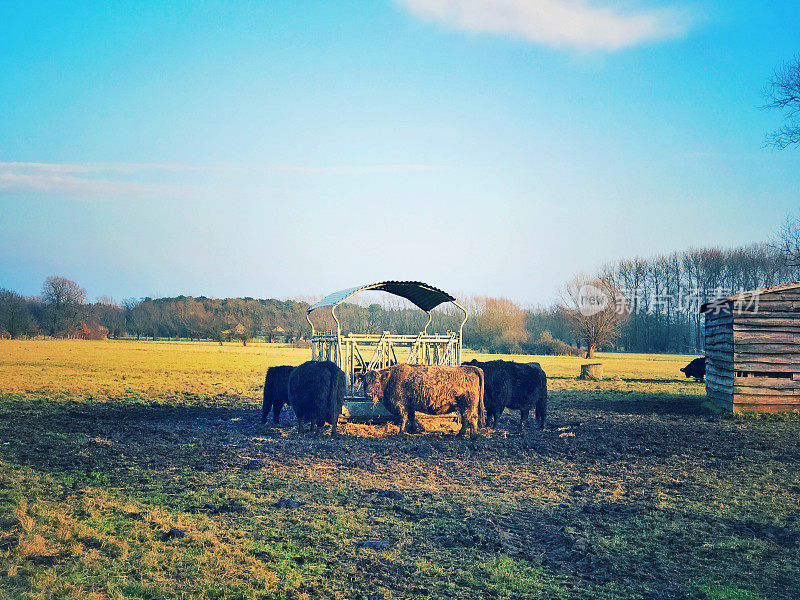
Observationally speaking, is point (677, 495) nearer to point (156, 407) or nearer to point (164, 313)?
point (156, 407)

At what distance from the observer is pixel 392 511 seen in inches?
299

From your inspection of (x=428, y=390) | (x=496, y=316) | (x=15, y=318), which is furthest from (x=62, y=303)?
(x=428, y=390)

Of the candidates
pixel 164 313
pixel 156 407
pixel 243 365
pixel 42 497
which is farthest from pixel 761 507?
pixel 164 313

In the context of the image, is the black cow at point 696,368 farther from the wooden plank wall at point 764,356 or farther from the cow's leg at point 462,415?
the cow's leg at point 462,415

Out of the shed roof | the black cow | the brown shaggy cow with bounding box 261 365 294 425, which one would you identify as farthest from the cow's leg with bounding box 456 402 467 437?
the black cow

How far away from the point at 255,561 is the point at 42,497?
12.7 ft

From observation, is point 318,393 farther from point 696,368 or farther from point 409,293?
point 696,368

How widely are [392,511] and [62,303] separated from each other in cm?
7275

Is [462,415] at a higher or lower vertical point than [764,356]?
lower

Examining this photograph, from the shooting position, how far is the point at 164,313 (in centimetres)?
7919

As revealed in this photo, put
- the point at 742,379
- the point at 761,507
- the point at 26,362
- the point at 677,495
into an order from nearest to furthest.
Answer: the point at 761,507
the point at 677,495
the point at 742,379
the point at 26,362

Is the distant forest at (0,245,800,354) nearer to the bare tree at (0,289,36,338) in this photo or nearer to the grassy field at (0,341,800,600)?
the bare tree at (0,289,36,338)

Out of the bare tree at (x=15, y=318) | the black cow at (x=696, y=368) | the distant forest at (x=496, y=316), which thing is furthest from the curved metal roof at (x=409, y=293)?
the bare tree at (x=15, y=318)

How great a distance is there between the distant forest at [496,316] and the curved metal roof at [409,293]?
34.9m
